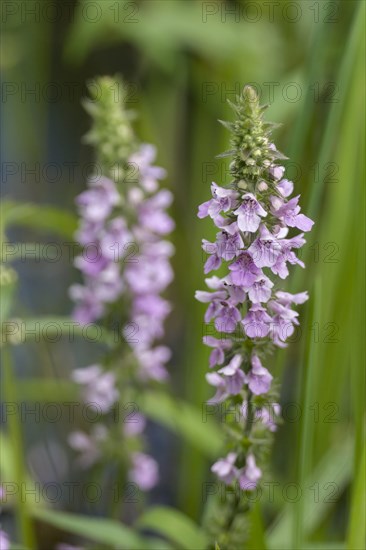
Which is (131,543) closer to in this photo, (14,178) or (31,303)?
(31,303)

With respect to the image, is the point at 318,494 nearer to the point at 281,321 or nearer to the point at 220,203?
the point at 281,321

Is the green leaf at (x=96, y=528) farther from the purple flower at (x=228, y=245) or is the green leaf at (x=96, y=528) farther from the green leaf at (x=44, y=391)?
the purple flower at (x=228, y=245)

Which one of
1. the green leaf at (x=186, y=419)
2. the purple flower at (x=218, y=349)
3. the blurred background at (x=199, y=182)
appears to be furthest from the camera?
the green leaf at (x=186, y=419)

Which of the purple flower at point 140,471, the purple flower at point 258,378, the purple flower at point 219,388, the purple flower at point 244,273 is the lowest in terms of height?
the purple flower at point 140,471

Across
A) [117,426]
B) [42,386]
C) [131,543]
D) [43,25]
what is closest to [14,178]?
[43,25]

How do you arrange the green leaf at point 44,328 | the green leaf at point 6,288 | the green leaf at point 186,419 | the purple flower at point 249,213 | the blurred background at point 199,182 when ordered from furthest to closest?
1. the green leaf at point 186,419
2. the blurred background at point 199,182
3. the green leaf at point 44,328
4. the green leaf at point 6,288
5. the purple flower at point 249,213

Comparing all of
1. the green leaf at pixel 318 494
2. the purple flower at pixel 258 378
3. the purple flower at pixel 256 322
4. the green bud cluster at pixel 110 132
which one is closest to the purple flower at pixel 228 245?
the purple flower at pixel 256 322
